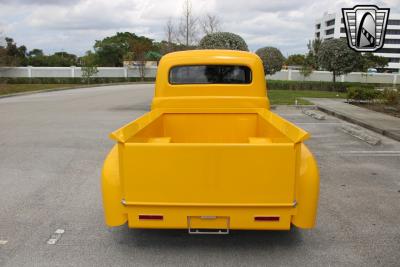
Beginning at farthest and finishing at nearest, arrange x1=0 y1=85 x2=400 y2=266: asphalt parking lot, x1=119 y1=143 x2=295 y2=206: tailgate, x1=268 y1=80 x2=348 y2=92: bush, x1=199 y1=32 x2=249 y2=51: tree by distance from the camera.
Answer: x1=268 y1=80 x2=348 y2=92: bush < x1=199 y1=32 x2=249 y2=51: tree < x1=0 y1=85 x2=400 y2=266: asphalt parking lot < x1=119 y1=143 x2=295 y2=206: tailgate

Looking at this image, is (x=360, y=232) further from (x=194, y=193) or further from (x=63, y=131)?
(x=63, y=131)

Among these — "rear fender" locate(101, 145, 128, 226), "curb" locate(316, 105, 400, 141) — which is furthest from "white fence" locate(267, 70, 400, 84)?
"rear fender" locate(101, 145, 128, 226)

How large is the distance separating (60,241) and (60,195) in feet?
4.91

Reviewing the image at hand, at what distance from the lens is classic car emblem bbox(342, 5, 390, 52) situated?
1307 centimetres

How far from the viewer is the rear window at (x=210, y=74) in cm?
577

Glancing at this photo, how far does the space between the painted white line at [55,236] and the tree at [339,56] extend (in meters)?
23.5

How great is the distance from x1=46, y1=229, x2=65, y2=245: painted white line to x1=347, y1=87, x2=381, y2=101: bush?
1567 cm

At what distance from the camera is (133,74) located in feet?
143

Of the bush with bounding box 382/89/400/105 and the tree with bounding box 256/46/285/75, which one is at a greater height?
the tree with bounding box 256/46/285/75

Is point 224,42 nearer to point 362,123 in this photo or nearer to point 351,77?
point 362,123

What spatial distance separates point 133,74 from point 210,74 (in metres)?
38.9

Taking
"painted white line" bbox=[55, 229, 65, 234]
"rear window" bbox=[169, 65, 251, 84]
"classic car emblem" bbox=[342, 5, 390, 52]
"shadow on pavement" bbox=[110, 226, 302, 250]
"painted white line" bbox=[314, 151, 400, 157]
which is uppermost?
"classic car emblem" bbox=[342, 5, 390, 52]

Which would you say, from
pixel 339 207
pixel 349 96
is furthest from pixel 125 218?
pixel 349 96

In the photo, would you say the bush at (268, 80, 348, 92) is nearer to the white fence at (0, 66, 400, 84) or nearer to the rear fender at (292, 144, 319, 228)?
the white fence at (0, 66, 400, 84)
